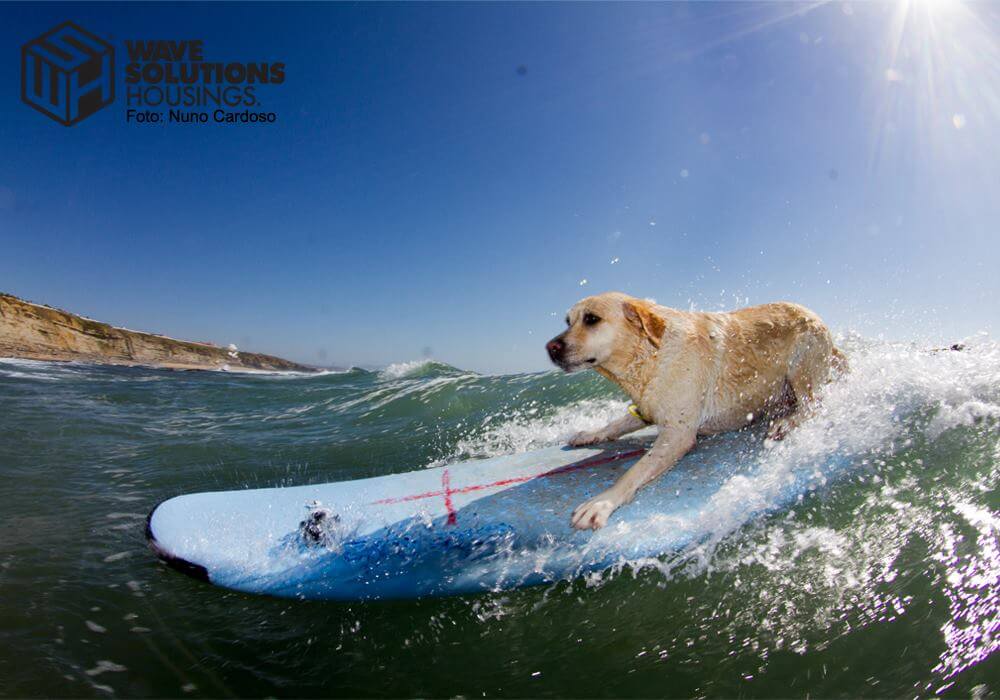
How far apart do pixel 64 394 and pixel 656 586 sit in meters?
14.9

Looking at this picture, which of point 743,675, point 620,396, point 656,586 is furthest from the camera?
point 620,396

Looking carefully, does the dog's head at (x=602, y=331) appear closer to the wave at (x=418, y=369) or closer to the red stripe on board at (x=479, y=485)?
the red stripe on board at (x=479, y=485)

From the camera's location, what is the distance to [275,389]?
1570 centimetres

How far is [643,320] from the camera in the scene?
10.5ft

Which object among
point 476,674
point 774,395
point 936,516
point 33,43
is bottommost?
point 476,674

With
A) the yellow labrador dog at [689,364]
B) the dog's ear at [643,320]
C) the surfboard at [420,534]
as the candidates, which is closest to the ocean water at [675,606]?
the surfboard at [420,534]

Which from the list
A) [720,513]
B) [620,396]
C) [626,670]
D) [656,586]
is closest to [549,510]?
[656,586]

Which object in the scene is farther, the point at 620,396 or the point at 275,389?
the point at 275,389

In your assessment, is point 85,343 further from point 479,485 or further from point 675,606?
point 675,606

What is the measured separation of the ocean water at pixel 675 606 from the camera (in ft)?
6.97

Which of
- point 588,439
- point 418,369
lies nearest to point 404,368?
point 418,369

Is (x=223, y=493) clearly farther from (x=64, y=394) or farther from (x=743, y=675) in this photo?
(x=64, y=394)

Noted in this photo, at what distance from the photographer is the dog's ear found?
319 cm

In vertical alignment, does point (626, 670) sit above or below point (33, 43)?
below
